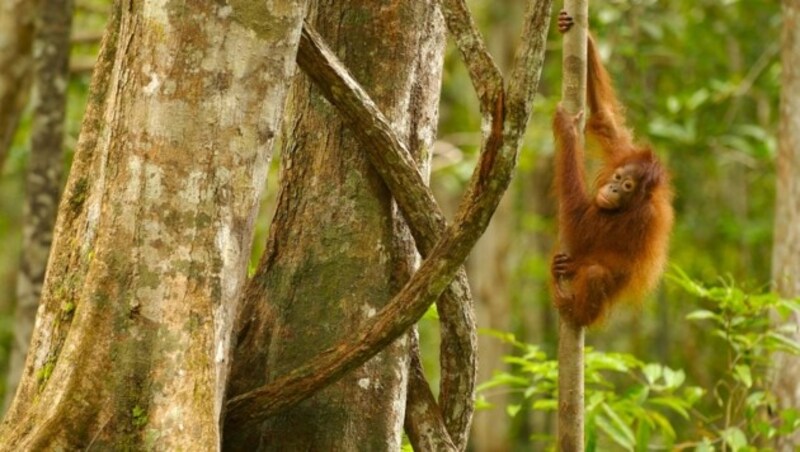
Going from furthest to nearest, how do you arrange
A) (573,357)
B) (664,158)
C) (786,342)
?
(664,158) → (786,342) → (573,357)

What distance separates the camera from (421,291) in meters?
2.81

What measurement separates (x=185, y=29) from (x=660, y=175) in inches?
109

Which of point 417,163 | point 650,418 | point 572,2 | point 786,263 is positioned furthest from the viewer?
point 786,263

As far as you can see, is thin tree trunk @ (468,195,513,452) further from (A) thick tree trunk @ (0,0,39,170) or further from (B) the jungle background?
(A) thick tree trunk @ (0,0,39,170)

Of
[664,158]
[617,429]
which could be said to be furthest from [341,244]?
[664,158]

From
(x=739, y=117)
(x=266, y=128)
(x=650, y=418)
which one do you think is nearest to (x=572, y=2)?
(x=266, y=128)

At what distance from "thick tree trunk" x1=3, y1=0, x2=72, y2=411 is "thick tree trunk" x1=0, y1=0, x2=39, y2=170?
0.09 m

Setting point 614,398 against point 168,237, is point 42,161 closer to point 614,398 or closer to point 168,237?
point 614,398

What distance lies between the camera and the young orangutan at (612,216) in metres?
4.75

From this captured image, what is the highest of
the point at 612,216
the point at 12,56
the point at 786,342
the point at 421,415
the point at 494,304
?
the point at 494,304

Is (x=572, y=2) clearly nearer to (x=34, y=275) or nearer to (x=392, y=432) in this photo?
(x=392, y=432)

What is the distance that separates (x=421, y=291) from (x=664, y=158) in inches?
319

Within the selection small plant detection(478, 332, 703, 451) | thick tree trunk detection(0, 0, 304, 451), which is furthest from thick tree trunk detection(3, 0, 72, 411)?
thick tree trunk detection(0, 0, 304, 451)

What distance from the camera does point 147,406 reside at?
2.50 meters
